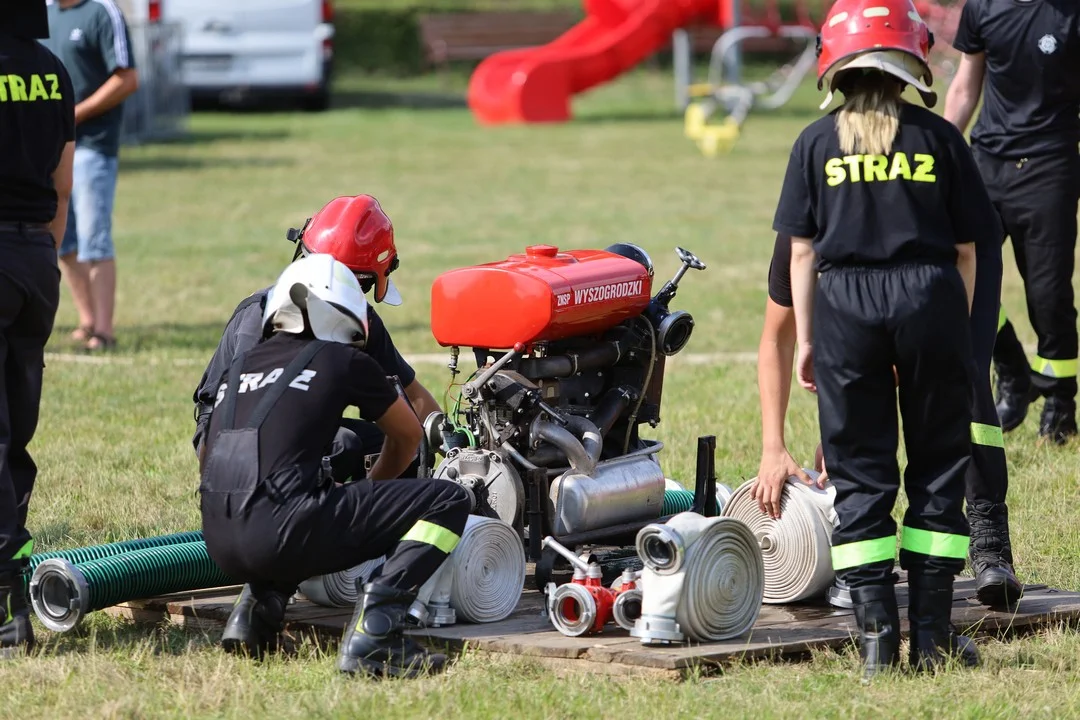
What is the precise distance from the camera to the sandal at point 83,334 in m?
11.0

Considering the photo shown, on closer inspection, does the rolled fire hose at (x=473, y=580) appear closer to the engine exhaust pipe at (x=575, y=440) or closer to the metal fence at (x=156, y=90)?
the engine exhaust pipe at (x=575, y=440)

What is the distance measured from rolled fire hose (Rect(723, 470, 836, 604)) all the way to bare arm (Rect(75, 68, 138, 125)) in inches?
242

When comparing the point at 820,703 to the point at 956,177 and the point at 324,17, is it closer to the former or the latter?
the point at 956,177

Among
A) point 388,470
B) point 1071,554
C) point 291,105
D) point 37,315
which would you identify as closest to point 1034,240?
point 1071,554

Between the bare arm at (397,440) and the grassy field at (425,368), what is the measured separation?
0.62m

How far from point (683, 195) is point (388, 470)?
14.1 m

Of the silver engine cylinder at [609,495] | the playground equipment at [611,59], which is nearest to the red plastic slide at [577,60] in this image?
the playground equipment at [611,59]

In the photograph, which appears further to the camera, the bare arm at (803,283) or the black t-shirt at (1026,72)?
the black t-shirt at (1026,72)

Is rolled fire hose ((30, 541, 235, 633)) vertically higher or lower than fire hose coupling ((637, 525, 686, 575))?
lower

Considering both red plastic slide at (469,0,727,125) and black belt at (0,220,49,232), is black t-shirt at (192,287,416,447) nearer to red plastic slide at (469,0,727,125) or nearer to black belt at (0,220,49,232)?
black belt at (0,220,49,232)

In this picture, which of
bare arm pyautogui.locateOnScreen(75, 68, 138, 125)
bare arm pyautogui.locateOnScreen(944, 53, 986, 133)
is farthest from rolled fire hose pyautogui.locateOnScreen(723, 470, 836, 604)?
bare arm pyautogui.locateOnScreen(75, 68, 138, 125)

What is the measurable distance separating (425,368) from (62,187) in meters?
4.81

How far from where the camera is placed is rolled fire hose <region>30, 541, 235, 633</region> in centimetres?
530

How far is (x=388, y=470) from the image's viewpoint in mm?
5359
